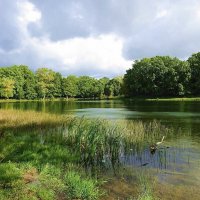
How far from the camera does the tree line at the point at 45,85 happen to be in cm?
11697

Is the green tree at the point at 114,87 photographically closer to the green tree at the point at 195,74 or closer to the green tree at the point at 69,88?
the green tree at the point at 69,88

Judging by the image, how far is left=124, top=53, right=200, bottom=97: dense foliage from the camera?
323ft

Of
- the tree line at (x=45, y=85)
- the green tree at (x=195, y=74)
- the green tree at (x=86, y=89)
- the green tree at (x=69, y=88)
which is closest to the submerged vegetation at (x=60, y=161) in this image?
the green tree at (x=195, y=74)

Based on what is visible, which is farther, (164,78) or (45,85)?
(45,85)

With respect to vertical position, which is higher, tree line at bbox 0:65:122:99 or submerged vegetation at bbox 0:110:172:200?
tree line at bbox 0:65:122:99

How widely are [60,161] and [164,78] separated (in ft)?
315

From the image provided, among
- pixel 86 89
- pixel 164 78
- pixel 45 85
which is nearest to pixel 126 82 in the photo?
pixel 164 78

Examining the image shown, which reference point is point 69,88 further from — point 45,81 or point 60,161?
point 60,161

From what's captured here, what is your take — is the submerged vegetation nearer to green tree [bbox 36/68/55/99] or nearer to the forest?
the forest

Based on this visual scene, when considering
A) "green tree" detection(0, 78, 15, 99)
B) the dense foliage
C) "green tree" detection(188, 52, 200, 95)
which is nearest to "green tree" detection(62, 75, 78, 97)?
the dense foliage

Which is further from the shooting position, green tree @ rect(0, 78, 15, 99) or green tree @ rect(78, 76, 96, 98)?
Answer: green tree @ rect(78, 76, 96, 98)

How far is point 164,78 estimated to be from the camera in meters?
104

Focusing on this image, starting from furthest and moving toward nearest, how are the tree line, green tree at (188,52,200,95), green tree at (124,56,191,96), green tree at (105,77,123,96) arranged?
green tree at (105,77,123,96) → the tree line → green tree at (124,56,191,96) → green tree at (188,52,200,95)

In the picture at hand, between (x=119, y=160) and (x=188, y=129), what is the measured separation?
42.5 feet
